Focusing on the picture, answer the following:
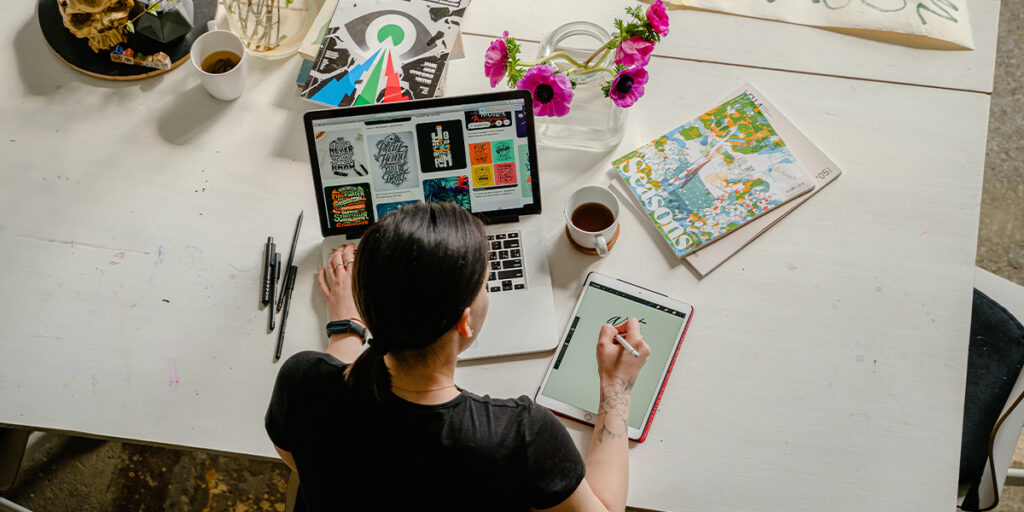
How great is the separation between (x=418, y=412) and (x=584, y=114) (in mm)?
577

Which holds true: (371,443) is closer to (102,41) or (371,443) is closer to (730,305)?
(730,305)

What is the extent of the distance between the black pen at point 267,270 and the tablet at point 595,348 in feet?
1.45

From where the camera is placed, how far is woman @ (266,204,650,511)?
0.81 meters

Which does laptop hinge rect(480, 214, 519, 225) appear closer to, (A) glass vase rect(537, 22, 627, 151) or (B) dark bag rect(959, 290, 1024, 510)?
(A) glass vase rect(537, 22, 627, 151)

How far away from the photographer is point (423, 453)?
2.76ft

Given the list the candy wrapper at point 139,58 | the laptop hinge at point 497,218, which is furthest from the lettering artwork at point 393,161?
the candy wrapper at point 139,58

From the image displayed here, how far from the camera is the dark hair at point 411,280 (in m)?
0.80

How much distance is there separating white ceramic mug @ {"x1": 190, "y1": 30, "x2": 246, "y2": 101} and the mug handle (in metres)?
0.65

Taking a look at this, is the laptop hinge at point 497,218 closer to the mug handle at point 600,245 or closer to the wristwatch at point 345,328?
the mug handle at point 600,245

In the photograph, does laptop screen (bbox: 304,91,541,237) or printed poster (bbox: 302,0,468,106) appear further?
printed poster (bbox: 302,0,468,106)

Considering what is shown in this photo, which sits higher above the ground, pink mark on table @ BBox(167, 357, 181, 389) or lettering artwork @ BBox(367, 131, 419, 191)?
lettering artwork @ BBox(367, 131, 419, 191)

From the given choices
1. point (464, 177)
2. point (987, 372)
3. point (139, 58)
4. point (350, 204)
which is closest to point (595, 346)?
point (464, 177)

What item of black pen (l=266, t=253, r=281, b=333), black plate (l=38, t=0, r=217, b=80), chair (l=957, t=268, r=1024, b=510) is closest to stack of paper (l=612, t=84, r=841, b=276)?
chair (l=957, t=268, r=1024, b=510)

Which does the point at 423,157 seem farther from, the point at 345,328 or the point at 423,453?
the point at 423,453
